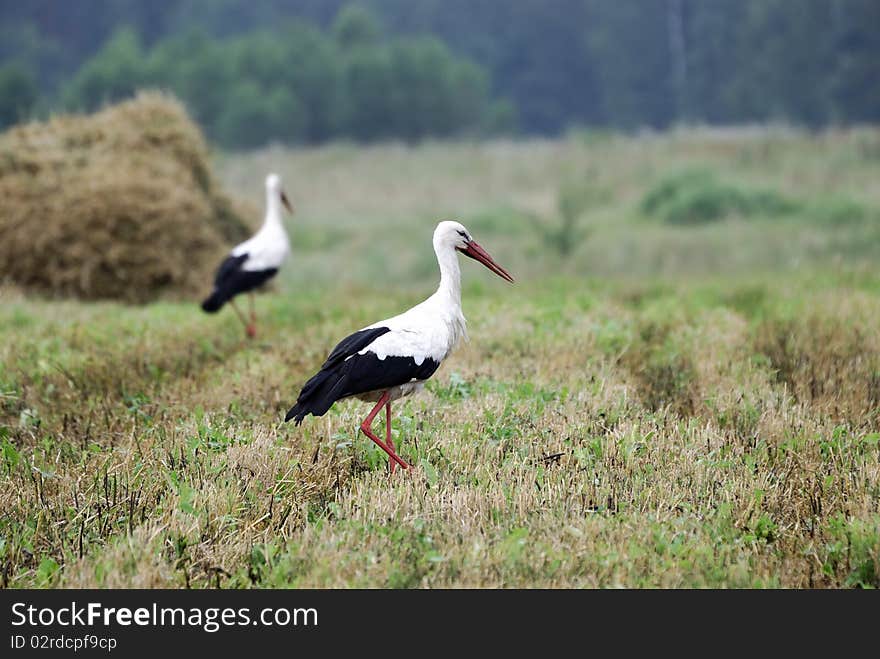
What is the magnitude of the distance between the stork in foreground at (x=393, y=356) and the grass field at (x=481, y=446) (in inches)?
13.9

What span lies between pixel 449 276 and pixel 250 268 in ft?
17.4

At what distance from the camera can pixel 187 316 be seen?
451 inches

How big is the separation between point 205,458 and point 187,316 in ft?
19.4

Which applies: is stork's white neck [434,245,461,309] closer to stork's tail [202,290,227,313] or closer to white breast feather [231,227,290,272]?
stork's tail [202,290,227,313]

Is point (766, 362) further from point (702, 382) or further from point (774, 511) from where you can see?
point (774, 511)

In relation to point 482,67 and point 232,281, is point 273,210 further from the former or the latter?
point 482,67

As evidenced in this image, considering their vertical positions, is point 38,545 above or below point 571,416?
below

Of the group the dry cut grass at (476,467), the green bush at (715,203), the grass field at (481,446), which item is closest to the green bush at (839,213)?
the green bush at (715,203)

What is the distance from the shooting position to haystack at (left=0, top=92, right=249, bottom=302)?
13.7 meters

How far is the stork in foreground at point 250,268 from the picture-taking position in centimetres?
1079

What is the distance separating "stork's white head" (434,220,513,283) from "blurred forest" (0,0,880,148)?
44289 mm

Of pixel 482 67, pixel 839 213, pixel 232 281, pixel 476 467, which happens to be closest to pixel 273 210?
pixel 232 281

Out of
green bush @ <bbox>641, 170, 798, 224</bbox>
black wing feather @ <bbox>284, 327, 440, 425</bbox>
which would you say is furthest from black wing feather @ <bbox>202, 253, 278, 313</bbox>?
green bush @ <bbox>641, 170, 798, 224</bbox>
